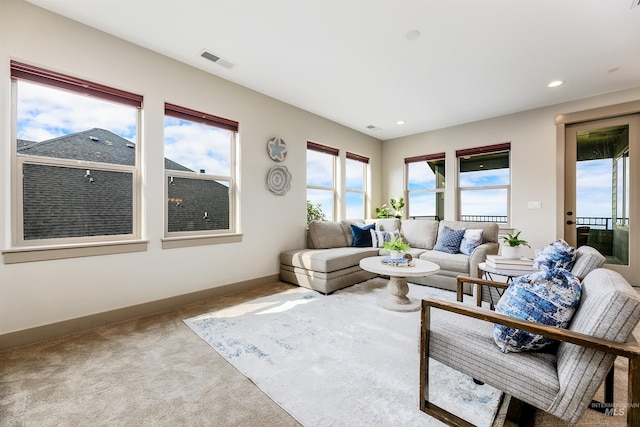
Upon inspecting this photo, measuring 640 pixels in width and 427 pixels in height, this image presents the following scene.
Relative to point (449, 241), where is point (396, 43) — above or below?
above

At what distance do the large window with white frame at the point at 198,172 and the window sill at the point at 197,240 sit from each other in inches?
4.8

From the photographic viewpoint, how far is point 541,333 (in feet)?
3.49

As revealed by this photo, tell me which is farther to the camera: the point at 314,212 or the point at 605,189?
the point at 314,212

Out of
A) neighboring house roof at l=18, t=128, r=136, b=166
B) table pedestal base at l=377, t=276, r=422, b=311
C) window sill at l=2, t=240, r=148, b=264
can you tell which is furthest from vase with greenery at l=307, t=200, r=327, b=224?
neighboring house roof at l=18, t=128, r=136, b=166

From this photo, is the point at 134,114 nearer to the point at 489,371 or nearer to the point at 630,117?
the point at 489,371

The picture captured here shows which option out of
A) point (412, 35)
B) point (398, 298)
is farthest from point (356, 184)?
point (412, 35)

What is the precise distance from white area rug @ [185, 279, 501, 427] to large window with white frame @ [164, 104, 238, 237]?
115 centimetres

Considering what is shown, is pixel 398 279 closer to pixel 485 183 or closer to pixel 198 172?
pixel 198 172

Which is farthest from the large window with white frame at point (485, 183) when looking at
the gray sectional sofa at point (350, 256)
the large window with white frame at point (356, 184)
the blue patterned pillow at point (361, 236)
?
the blue patterned pillow at point (361, 236)

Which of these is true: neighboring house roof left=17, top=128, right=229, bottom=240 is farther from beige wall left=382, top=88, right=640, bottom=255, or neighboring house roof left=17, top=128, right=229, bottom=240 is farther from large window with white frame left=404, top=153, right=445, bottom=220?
beige wall left=382, top=88, right=640, bottom=255

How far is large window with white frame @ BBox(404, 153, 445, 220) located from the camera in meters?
5.42

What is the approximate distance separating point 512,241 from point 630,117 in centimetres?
322

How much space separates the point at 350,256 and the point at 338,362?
1.92 m

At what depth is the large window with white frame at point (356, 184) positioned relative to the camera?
5.47 m
